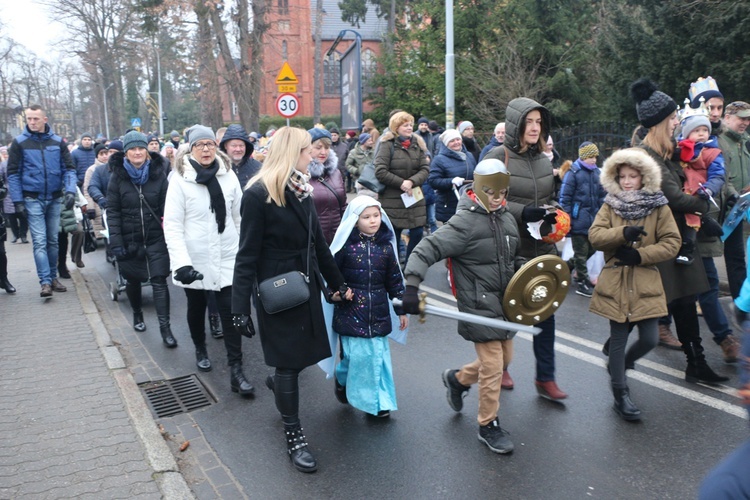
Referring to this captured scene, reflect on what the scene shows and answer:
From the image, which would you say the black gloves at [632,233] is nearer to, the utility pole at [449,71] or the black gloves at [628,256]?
the black gloves at [628,256]

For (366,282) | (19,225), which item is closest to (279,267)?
(366,282)

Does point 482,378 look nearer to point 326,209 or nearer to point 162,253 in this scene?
point 326,209

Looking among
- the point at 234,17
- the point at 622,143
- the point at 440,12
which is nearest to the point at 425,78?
the point at 440,12

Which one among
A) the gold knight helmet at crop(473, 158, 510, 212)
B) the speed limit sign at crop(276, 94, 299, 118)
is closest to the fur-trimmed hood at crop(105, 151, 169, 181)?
the gold knight helmet at crop(473, 158, 510, 212)

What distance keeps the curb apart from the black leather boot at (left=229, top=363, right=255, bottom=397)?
702 mm

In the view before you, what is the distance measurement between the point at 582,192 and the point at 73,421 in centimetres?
604

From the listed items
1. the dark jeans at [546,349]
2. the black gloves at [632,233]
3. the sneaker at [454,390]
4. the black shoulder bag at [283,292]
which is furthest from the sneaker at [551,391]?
the black shoulder bag at [283,292]

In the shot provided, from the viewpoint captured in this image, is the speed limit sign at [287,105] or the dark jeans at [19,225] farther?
the speed limit sign at [287,105]

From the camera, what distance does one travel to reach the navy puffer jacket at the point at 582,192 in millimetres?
8055

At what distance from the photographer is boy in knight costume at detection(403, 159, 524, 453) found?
A: 4121mm

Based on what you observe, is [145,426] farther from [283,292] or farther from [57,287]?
[57,287]

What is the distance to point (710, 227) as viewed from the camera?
534 centimetres

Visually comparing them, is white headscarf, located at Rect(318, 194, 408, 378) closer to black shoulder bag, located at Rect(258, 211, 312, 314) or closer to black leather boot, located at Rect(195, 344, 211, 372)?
black shoulder bag, located at Rect(258, 211, 312, 314)

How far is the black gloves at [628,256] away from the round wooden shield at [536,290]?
591 millimetres
